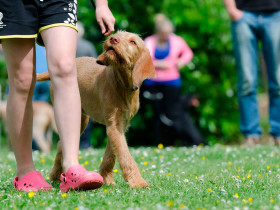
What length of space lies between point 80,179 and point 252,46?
14.3ft

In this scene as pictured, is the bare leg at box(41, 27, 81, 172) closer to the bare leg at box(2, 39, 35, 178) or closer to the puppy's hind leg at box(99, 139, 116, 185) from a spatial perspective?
the bare leg at box(2, 39, 35, 178)

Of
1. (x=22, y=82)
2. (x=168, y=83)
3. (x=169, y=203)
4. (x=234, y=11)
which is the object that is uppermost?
(x=234, y=11)

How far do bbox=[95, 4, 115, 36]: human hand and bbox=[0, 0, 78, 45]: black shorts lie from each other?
0.25 m

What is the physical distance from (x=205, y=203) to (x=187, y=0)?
741 cm

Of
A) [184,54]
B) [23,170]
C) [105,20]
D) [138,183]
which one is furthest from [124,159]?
[184,54]

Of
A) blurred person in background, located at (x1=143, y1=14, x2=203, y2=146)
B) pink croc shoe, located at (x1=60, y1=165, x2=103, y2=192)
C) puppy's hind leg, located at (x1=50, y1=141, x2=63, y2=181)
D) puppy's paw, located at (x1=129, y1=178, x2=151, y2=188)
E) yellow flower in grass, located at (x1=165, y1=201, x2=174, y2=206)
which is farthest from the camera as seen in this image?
blurred person in background, located at (x1=143, y1=14, x2=203, y2=146)

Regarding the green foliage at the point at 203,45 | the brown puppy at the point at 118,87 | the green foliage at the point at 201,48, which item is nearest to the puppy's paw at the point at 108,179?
the brown puppy at the point at 118,87

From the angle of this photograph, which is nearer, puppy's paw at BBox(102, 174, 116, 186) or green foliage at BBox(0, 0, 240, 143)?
puppy's paw at BBox(102, 174, 116, 186)

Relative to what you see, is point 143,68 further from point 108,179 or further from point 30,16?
point 30,16

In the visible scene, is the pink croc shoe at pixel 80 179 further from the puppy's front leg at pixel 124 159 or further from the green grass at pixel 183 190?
the puppy's front leg at pixel 124 159

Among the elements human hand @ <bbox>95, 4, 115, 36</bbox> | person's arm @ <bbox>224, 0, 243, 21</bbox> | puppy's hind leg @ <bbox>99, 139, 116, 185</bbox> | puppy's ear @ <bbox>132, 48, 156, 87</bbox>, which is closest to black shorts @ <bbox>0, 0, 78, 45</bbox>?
human hand @ <bbox>95, 4, 115, 36</bbox>

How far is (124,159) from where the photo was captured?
13.1 feet

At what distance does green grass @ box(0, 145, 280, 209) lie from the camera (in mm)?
3055

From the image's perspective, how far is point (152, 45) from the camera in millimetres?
9156
